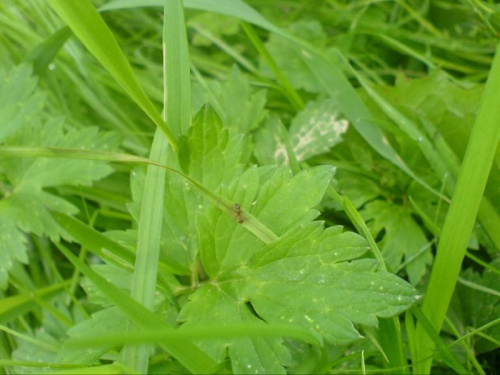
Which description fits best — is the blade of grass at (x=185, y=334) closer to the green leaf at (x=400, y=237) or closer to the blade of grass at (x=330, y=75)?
the green leaf at (x=400, y=237)

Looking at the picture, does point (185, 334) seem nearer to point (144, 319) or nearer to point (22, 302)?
point (144, 319)

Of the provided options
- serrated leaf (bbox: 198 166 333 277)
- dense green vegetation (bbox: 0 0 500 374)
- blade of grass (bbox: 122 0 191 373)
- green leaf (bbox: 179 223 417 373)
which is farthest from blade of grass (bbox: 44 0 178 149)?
green leaf (bbox: 179 223 417 373)

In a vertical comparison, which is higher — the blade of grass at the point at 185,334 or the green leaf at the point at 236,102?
the green leaf at the point at 236,102

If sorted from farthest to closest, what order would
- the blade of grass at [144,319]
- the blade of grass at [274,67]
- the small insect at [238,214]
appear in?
the blade of grass at [274,67]
the small insect at [238,214]
the blade of grass at [144,319]

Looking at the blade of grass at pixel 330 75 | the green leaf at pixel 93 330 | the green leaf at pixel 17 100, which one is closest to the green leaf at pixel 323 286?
the green leaf at pixel 93 330

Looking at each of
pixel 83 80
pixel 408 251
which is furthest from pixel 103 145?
pixel 408 251

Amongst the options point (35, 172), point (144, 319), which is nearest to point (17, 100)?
point (35, 172)

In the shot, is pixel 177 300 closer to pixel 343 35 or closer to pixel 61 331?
pixel 61 331
